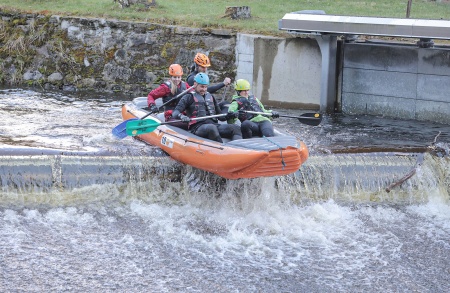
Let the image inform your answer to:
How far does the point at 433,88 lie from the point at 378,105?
1238 millimetres

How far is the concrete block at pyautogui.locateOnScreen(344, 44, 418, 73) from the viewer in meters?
14.4

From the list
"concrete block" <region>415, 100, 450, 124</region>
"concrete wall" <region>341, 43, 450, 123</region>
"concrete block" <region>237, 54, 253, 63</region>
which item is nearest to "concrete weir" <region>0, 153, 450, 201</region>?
"concrete block" <region>415, 100, 450, 124</region>

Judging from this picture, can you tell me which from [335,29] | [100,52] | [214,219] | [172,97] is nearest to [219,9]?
[100,52]

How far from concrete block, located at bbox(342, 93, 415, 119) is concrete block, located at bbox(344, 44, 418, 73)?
24.6 inches

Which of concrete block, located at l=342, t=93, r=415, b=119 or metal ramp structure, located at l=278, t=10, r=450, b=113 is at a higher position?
metal ramp structure, located at l=278, t=10, r=450, b=113

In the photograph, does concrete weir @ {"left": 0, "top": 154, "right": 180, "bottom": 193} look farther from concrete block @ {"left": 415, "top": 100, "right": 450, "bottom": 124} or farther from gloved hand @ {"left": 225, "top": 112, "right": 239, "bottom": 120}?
concrete block @ {"left": 415, "top": 100, "right": 450, "bottom": 124}

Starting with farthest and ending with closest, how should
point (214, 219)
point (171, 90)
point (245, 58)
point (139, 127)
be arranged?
point (245, 58)
point (171, 90)
point (139, 127)
point (214, 219)

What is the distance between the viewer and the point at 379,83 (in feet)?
48.8

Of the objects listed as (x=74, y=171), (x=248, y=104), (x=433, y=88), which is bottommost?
(x=74, y=171)

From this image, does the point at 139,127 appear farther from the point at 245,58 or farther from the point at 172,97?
the point at 245,58

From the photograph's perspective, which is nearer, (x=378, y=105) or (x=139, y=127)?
(x=139, y=127)

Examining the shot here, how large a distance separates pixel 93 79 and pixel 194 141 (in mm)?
7984

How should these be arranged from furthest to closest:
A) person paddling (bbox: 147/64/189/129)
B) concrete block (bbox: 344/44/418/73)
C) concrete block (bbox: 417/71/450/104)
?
1. concrete block (bbox: 344/44/418/73)
2. concrete block (bbox: 417/71/450/104)
3. person paddling (bbox: 147/64/189/129)

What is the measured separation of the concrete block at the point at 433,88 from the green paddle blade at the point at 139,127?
20.7 ft
